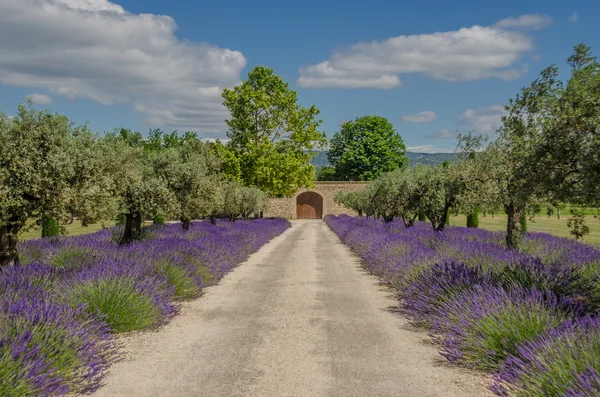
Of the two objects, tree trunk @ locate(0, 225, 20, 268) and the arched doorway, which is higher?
tree trunk @ locate(0, 225, 20, 268)

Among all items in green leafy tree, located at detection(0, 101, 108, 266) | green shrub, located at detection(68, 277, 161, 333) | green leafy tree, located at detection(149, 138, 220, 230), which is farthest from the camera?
green leafy tree, located at detection(149, 138, 220, 230)

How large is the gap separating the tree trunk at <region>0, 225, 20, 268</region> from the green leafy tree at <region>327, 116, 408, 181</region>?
6181cm

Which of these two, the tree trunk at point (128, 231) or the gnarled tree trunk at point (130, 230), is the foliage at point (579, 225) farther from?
the tree trunk at point (128, 231)

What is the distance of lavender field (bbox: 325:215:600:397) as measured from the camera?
436 cm

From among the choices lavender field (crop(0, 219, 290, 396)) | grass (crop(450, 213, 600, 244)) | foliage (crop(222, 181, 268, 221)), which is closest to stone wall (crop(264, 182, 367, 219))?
grass (crop(450, 213, 600, 244))

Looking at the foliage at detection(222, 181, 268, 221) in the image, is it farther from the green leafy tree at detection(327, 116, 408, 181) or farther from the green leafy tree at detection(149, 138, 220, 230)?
the green leafy tree at detection(327, 116, 408, 181)

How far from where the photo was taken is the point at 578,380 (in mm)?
4055

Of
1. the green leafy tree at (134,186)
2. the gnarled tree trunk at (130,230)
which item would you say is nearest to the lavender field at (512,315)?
the green leafy tree at (134,186)

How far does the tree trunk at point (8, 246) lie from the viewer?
9.23 meters

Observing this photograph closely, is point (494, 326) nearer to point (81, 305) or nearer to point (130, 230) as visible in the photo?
point (81, 305)

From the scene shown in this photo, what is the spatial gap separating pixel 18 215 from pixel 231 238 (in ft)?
33.0

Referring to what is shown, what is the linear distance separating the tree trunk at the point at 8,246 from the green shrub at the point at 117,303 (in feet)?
9.61

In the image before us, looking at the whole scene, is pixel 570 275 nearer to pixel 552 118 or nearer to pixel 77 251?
pixel 552 118

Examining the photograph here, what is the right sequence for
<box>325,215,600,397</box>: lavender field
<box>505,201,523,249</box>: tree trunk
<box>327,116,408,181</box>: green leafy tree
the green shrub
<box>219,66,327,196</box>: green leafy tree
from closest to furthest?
<box>325,215,600,397</box>: lavender field
the green shrub
<box>505,201,523,249</box>: tree trunk
<box>219,66,327,196</box>: green leafy tree
<box>327,116,408,181</box>: green leafy tree
